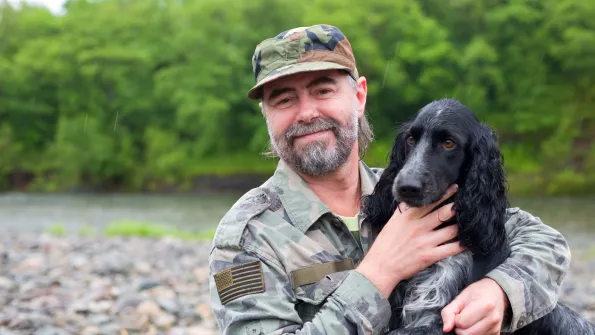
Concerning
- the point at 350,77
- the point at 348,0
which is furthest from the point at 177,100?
the point at 350,77

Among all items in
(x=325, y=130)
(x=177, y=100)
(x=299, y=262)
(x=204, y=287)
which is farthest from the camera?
(x=177, y=100)

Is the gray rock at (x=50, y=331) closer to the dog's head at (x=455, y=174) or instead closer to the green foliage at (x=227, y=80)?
the dog's head at (x=455, y=174)

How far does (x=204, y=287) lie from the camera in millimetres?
9711

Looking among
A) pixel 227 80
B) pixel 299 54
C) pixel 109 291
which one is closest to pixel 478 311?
pixel 299 54

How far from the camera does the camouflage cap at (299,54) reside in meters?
3.01

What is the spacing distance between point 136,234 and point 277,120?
15.3m

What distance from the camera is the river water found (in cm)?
1973

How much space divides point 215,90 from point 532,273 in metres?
41.7

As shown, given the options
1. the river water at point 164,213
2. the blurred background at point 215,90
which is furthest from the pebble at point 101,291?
the blurred background at point 215,90

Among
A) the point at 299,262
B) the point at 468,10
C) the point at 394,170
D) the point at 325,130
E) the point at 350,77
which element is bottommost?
the point at 299,262

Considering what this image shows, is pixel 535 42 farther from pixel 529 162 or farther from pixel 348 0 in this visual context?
pixel 348 0

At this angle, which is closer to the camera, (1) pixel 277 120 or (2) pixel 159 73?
(1) pixel 277 120

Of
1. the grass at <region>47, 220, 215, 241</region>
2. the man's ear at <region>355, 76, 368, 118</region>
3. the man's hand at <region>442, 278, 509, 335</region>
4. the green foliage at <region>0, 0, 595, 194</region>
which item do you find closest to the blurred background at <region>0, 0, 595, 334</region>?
the green foliage at <region>0, 0, 595, 194</region>

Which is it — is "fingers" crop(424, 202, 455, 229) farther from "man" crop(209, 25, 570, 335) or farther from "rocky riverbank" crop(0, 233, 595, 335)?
"rocky riverbank" crop(0, 233, 595, 335)
